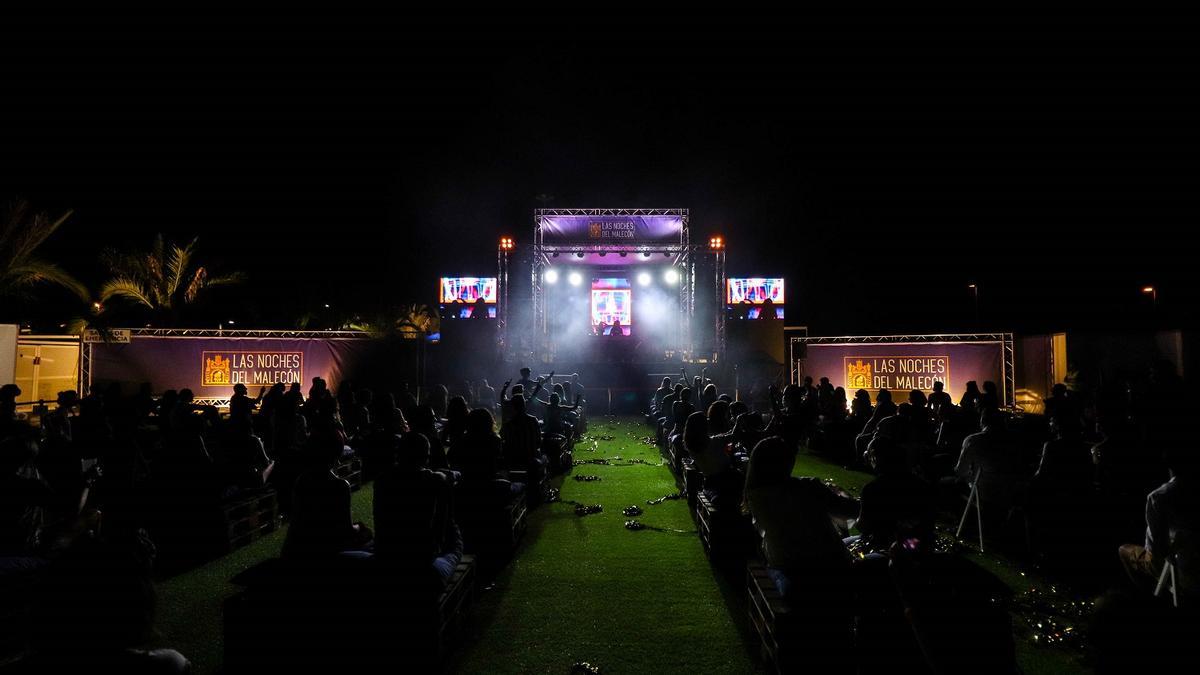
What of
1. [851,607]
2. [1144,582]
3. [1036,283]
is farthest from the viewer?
[1036,283]

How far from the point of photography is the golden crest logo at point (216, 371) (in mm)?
15008

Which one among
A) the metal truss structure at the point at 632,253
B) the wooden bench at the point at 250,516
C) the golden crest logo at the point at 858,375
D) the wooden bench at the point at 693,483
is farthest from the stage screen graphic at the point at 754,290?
the wooden bench at the point at 250,516

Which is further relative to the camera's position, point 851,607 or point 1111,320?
point 1111,320

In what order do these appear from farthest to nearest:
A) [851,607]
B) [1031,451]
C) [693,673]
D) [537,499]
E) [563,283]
→ [563,283] → [537,499] → [1031,451] → [693,673] → [851,607]

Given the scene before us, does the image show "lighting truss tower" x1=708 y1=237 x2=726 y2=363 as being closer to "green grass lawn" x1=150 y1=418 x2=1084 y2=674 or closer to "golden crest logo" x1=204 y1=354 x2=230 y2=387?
"green grass lawn" x1=150 y1=418 x2=1084 y2=674

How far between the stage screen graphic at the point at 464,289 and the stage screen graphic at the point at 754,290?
1353 centimetres

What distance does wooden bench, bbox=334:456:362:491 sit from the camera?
7.38m

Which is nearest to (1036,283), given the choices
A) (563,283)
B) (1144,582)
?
(563,283)

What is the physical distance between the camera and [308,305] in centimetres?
2770

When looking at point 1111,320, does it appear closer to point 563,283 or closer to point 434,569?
point 563,283

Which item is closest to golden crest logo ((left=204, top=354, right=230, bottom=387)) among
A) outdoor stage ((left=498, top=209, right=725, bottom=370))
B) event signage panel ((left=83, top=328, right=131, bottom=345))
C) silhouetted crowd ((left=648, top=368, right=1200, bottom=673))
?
event signage panel ((left=83, top=328, right=131, bottom=345))

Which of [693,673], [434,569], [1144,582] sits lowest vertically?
[693,673]

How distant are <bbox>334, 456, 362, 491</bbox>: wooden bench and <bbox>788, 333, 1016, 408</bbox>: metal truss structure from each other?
42.5 feet

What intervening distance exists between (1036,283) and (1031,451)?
120 feet
